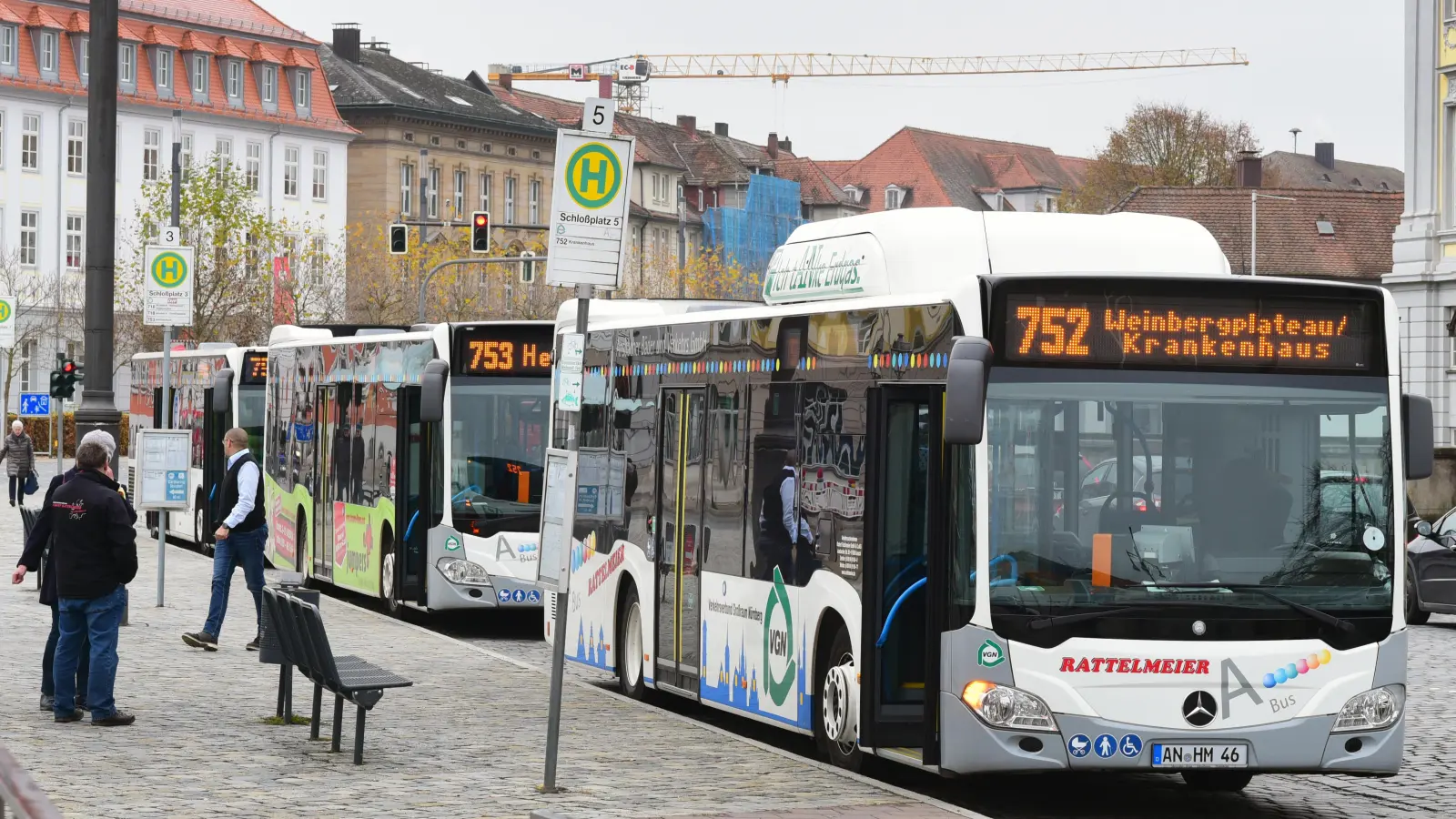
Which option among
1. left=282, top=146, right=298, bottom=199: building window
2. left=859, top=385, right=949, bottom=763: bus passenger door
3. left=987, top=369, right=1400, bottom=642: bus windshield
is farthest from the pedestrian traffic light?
left=282, top=146, right=298, bottom=199: building window

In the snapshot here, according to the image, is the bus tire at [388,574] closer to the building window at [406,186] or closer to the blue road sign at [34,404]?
the blue road sign at [34,404]

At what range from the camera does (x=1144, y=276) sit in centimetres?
1116

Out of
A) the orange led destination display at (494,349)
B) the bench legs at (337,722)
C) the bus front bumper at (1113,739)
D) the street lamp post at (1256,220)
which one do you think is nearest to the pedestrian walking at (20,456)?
the orange led destination display at (494,349)

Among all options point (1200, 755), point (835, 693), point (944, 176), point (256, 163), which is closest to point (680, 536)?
point (835, 693)

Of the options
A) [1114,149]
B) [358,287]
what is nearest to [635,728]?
[358,287]

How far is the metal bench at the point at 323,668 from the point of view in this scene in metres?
12.4

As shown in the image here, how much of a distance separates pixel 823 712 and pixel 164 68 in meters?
79.5

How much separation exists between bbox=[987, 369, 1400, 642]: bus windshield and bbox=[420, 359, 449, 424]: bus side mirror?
35.7 feet

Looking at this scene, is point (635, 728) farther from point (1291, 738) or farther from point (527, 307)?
point (527, 307)

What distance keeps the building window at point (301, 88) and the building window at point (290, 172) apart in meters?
1.89

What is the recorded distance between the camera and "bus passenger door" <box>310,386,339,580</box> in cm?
2545

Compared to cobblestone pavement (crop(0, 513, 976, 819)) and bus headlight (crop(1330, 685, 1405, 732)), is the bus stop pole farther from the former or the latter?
bus headlight (crop(1330, 685, 1405, 732))

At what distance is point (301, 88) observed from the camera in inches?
3713

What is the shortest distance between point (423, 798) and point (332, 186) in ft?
284
